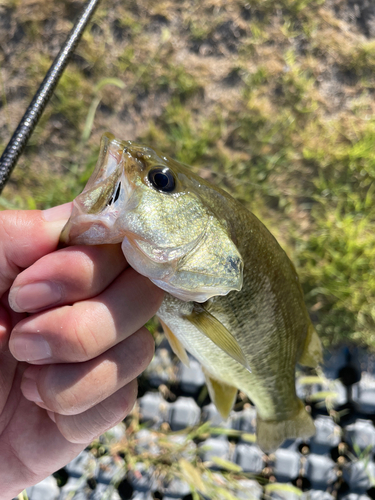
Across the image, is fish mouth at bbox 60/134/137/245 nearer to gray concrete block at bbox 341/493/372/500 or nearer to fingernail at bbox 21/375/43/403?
fingernail at bbox 21/375/43/403

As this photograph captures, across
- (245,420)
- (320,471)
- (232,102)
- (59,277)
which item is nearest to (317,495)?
(320,471)

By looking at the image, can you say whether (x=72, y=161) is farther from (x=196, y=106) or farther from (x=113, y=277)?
(x=113, y=277)

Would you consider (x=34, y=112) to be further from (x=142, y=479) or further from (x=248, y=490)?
(x=248, y=490)

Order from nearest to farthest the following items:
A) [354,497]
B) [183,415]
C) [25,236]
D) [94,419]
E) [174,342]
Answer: [25,236] → [94,419] → [174,342] → [354,497] → [183,415]

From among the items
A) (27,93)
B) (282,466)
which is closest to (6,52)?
(27,93)

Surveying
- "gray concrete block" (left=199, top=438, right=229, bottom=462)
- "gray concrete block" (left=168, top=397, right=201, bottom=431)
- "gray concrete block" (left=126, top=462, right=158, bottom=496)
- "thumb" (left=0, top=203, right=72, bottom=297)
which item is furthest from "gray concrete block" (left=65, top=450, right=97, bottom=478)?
"thumb" (left=0, top=203, right=72, bottom=297)

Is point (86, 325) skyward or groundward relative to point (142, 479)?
skyward

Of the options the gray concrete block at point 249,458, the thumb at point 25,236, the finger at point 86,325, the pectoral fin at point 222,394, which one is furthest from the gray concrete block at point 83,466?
the thumb at point 25,236
